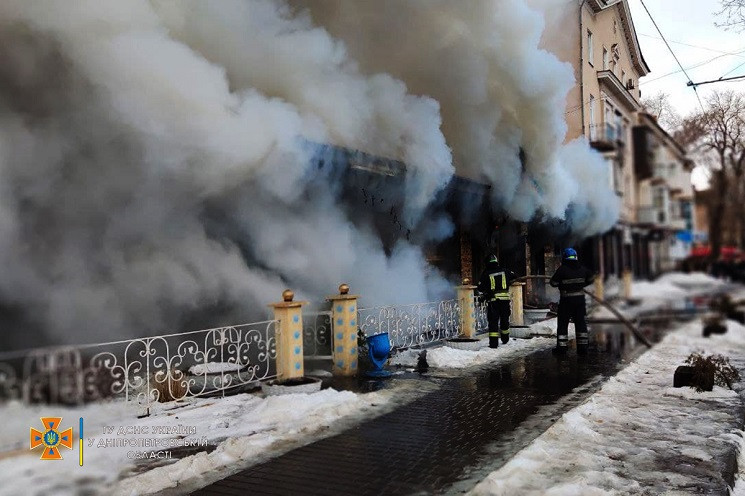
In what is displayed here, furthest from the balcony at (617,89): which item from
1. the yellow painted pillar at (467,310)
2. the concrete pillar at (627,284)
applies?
the yellow painted pillar at (467,310)

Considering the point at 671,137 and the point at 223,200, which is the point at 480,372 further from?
the point at 223,200

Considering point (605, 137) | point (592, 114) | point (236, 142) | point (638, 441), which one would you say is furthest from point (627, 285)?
point (236, 142)

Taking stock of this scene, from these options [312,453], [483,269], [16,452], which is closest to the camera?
[16,452]

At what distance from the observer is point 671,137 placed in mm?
5496

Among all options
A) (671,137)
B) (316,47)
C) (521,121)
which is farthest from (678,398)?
(316,47)

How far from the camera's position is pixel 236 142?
6.45m

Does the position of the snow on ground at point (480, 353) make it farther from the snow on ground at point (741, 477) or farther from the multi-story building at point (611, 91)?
the snow on ground at point (741, 477)

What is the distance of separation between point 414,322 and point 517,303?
2.28 meters

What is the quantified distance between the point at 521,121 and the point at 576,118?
7.07 ft

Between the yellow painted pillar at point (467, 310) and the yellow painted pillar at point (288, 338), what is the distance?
3.71m

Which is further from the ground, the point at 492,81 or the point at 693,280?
the point at 492,81

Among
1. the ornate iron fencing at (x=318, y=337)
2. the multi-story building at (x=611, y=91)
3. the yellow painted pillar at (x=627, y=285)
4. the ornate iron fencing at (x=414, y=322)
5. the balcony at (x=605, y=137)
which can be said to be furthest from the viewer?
the ornate iron fencing at (x=318, y=337)

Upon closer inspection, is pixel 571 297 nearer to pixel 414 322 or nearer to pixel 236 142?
pixel 414 322

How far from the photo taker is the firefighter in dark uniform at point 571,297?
8.09m
